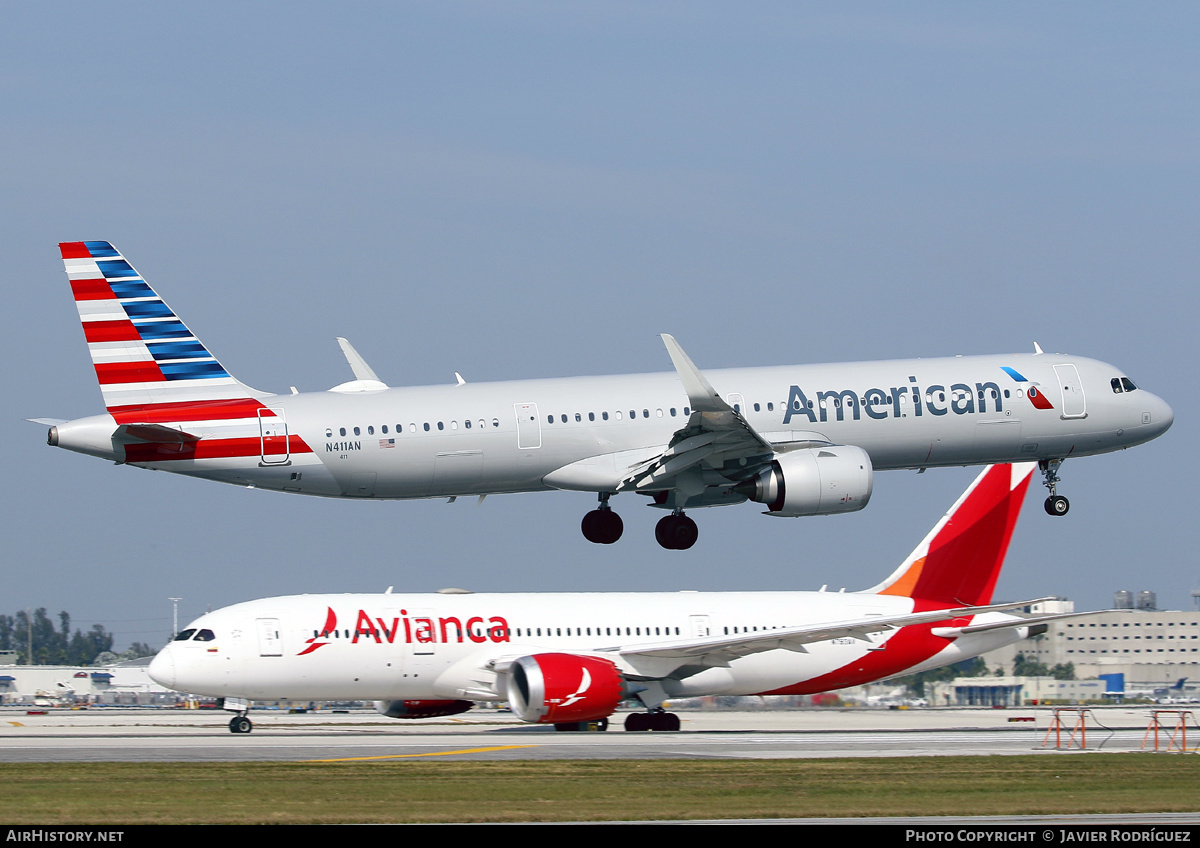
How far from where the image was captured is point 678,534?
52875 mm

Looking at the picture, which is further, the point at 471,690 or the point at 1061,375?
the point at 471,690

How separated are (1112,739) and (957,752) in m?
12.4

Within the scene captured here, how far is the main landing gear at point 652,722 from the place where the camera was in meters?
64.0

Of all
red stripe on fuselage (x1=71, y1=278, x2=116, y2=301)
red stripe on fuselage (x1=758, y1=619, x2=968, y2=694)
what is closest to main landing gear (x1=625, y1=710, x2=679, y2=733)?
red stripe on fuselage (x1=758, y1=619, x2=968, y2=694)

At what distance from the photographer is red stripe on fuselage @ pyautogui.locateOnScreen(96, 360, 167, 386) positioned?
51.8 metres

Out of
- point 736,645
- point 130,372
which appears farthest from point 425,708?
point 130,372

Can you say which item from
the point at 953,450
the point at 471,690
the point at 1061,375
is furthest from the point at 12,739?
the point at 1061,375

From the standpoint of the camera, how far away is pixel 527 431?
167 ft

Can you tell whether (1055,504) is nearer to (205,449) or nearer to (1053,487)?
(1053,487)

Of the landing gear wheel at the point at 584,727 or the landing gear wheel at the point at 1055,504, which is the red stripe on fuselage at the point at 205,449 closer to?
the landing gear wheel at the point at 584,727

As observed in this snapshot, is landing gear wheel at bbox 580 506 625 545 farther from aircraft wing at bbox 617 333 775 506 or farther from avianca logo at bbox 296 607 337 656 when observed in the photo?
avianca logo at bbox 296 607 337 656

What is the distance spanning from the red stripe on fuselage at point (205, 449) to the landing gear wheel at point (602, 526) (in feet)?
31.9

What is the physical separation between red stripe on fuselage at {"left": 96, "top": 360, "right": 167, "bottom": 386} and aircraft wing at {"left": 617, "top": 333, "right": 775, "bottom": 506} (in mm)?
14536

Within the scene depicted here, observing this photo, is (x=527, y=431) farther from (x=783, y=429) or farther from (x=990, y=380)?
(x=990, y=380)
